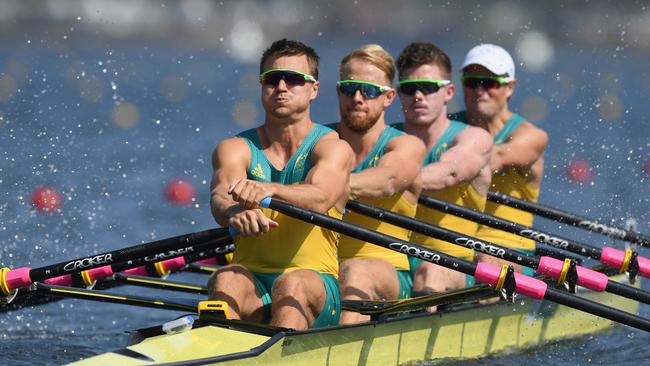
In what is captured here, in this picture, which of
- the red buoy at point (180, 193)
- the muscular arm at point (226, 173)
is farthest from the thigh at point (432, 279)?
the red buoy at point (180, 193)

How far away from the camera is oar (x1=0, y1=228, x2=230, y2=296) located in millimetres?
7746

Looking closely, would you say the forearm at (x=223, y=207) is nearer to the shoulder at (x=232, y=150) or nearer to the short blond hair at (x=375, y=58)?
the shoulder at (x=232, y=150)

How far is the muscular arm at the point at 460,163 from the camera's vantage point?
956cm

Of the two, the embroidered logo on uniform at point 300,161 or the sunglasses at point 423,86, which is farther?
the sunglasses at point 423,86

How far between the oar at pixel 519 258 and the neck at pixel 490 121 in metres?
2.49

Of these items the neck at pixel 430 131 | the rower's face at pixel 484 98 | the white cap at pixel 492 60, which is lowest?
the neck at pixel 430 131

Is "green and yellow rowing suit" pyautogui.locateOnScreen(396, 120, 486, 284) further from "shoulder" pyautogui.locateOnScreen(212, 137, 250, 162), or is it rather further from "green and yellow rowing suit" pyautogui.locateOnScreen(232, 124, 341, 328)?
"shoulder" pyautogui.locateOnScreen(212, 137, 250, 162)

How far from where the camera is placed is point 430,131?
10000 mm

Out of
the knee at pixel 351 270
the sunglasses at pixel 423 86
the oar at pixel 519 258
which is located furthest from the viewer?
the sunglasses at pixel 423 86

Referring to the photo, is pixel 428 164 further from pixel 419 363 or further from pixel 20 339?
pixel 20 339

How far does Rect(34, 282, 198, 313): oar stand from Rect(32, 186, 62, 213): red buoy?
7.53 metres

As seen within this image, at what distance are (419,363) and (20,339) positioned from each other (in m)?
3.03

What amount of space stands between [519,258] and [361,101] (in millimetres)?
1635

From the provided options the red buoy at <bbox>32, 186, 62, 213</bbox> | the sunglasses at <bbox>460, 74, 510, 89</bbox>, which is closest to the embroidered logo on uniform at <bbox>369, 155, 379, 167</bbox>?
the sunglasses at <bbox>460, 74, 510, 89</bbox>
